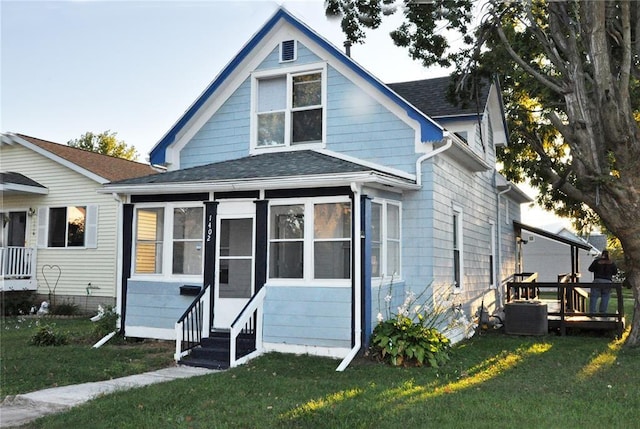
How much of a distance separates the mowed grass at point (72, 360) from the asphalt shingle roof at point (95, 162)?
6.73 meters

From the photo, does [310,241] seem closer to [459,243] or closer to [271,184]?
[271,184]

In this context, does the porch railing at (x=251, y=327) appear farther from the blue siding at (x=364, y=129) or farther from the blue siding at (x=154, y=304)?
the blue siding at (x=364, y=129)

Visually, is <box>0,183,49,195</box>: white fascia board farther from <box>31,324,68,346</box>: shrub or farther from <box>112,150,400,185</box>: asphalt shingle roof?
<box>112,150,400,185</box>: asphalt shingle roof

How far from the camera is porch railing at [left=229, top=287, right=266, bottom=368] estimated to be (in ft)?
30.5

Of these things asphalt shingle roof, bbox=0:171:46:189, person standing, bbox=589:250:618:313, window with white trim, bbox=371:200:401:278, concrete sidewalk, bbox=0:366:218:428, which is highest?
asphalt shingle roof, bbox=0:171:46:189

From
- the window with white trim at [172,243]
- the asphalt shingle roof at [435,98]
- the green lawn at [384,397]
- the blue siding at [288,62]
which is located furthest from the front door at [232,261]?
the asphalt shingle roof at [435,98]

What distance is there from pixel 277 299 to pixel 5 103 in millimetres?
5994

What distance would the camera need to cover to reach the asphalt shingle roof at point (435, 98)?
13.2m

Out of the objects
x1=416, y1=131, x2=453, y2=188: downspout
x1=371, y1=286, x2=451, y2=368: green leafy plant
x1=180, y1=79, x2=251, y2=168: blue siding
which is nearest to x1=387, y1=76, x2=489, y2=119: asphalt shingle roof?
x1=416, y1=131, x2=453, y2=188: downspout

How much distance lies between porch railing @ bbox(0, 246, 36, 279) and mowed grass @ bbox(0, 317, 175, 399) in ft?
17.7

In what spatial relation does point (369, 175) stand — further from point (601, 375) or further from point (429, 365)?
point (601, 375)

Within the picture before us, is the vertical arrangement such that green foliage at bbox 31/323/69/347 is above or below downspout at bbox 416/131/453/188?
below

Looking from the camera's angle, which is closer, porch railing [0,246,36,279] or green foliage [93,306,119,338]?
green foliage [93,306,119,338]

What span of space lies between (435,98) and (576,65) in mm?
3664
